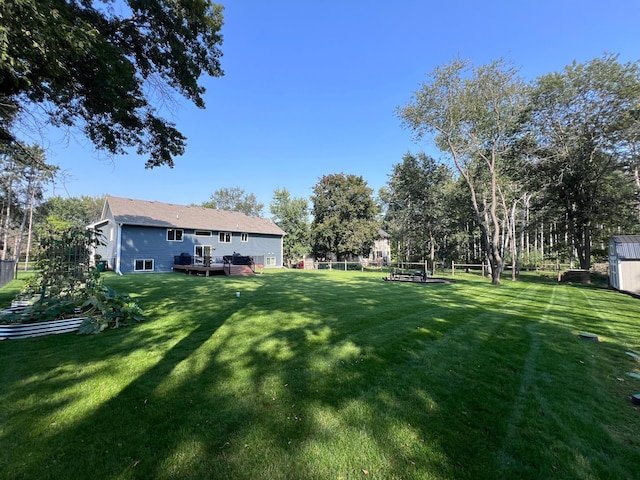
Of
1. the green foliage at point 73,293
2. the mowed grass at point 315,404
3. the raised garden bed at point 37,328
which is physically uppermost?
the green foliage at point 73,293

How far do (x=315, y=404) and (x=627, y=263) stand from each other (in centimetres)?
2119

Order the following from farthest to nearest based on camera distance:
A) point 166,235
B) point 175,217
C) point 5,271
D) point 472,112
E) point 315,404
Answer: point 175,217 < point 166,235 < point 472,112 < point 5,271 < point 315,404

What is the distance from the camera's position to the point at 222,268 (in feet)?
64.8

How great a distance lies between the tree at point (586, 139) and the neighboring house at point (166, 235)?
2486 centimetres

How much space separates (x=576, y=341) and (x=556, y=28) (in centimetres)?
1430

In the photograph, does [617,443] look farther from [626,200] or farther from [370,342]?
[626,200]

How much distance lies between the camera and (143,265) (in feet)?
72.6

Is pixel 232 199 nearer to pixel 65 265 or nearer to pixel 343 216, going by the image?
pixel 343 216

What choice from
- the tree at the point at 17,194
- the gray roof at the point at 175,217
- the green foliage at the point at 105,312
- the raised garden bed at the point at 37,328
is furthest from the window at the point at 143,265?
the raised garden bed at the point at 37,328

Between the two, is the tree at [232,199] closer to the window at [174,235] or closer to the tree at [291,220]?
the tree at [291,220]

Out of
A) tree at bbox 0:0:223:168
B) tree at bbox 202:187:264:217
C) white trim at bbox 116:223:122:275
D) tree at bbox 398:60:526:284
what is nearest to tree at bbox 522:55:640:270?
tree at bbox 398:60:526:284

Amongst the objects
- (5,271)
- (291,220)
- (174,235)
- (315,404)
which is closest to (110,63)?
(315,404)

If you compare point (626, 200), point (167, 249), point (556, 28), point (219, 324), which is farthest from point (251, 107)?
point (626, 200)

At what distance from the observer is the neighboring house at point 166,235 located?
70.9 feet
